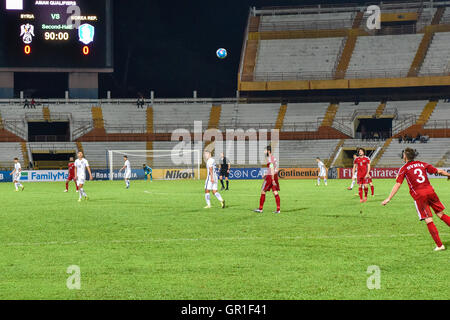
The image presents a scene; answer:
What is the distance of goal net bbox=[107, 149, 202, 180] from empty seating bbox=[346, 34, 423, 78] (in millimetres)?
19829

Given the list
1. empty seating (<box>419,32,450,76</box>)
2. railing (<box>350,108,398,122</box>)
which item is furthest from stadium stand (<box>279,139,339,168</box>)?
empty seating (<box>419,32,450,76</box>)

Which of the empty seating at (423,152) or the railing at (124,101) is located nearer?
the empty seating at (423,152)

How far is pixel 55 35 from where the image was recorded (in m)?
51.5

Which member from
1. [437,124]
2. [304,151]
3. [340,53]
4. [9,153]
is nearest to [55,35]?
[9,153]

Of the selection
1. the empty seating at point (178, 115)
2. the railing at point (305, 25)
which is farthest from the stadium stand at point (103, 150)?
the railing at point (305, 25)

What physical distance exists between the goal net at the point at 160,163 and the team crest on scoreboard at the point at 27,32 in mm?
13453

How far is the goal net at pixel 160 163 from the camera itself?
49.0 m

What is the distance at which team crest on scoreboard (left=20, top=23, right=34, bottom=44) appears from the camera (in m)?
50.7

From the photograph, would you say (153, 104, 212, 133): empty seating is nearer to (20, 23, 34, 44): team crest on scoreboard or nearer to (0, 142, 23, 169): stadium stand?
(0, 142, 23, 169): stadium stand

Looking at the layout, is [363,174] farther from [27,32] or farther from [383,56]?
[27,32]

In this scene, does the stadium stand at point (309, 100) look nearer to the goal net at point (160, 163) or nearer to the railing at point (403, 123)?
the railing at point (403, 123)

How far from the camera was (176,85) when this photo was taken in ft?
203

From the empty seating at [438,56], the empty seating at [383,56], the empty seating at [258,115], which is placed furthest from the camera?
the empty seating at [383,56]

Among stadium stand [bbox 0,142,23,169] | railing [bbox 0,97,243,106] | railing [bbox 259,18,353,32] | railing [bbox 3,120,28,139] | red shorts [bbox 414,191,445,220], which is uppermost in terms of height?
railing [bbox 259,18,353,32]
